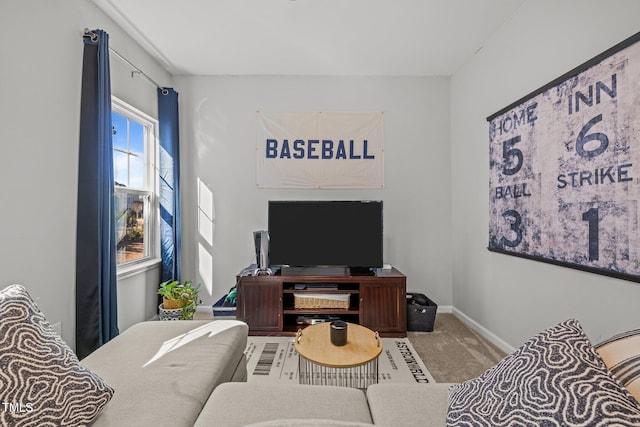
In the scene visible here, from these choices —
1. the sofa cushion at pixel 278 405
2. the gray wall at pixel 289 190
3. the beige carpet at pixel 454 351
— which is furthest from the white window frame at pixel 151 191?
the beige carpet at pixel 454 351

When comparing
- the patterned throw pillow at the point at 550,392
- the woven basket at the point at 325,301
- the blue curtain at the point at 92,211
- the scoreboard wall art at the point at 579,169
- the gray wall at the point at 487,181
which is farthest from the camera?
the woven basket at the point at 325,301

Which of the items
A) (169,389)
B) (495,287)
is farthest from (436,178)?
(169,389)

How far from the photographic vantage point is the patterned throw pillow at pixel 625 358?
2.51ft

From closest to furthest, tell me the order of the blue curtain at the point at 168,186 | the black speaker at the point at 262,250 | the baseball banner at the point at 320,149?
1. the black speaker at the point at 262,250
2. the blue curtain at the point at 168,186
3. the baseball banner at the point at 320,149

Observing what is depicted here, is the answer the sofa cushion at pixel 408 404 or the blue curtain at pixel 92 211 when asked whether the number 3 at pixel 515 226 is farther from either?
the blue curtain at pixel 92 211

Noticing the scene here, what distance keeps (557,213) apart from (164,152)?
133 inches

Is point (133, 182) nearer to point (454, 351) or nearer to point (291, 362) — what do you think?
point (291, 362)

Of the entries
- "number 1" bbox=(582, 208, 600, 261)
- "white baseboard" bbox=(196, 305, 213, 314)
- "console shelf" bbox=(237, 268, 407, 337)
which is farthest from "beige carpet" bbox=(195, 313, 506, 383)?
"white baseboard" bbox=(196, 305, 213, 314)

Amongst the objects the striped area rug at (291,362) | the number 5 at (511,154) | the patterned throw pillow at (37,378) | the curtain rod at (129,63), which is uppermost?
the curtain rod at (129,63)

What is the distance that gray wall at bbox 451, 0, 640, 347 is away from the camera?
172 centimetres

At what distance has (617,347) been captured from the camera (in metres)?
0.88

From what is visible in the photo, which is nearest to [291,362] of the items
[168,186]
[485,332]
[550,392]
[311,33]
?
[485,332]

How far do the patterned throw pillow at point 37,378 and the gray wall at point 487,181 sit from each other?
92.2 inches

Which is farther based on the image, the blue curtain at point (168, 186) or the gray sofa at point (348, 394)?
the blue curtain at point (168, 186)
